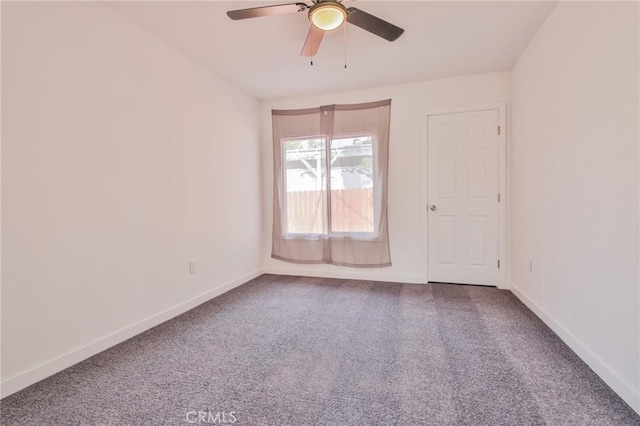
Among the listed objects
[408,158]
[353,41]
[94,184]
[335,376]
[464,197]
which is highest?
[353,41]

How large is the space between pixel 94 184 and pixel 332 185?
244cm

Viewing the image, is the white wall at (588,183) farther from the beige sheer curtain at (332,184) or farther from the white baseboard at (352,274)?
the beige sheer curtain at (332,184)

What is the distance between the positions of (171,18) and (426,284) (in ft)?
11.5

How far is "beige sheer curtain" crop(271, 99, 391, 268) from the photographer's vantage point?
361 cm

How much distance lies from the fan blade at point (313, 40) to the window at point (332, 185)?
4.88ft

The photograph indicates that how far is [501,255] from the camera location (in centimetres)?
326

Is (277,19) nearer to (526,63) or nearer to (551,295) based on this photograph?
(526,63)

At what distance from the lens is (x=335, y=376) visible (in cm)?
166

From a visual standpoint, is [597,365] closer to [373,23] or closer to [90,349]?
[373,23]

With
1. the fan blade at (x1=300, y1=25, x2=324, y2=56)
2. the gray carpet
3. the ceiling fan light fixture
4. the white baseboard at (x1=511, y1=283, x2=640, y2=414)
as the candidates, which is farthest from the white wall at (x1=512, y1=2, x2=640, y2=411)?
the fan blade at (x1=300, y1=25, x2=324, y2=56)

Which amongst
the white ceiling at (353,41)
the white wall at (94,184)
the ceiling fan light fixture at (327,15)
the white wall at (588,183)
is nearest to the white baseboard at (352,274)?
the white wall at (94,184)

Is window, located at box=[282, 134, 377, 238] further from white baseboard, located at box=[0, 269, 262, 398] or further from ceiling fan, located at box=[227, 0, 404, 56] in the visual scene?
ceiling fan, located at box=[227, 0, 404, 56]

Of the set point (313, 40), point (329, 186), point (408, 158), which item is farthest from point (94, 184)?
point (408, 158)
